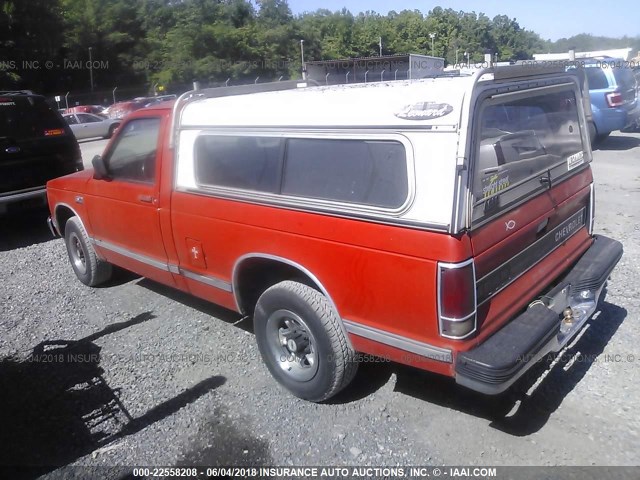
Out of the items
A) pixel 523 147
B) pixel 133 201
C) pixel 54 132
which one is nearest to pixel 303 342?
pixel 523 147

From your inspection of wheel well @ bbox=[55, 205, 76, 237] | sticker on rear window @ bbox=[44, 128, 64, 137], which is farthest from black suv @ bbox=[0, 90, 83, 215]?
wheel well @ bbox=[55, 205, 76, 237]

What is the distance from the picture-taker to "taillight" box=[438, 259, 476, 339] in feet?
8.71

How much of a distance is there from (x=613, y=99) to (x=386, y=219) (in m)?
10.6

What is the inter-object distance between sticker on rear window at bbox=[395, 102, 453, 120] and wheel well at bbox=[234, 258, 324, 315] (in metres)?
1.18

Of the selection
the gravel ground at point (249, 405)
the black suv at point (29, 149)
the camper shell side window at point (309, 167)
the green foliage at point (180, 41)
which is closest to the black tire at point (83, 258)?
the gravel ground at point (249, 405)

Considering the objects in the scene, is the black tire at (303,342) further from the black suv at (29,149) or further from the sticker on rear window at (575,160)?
the black suv at (29,149)

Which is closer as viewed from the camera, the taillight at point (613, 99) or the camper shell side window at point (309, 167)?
the camper shell side window at point (309, 167)

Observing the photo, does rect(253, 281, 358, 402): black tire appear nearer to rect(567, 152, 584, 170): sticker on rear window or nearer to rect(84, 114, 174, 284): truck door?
rect(84, 114, 174, 284): truck door

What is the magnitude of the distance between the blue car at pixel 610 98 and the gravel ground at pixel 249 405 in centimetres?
765

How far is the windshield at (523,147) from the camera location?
293cm

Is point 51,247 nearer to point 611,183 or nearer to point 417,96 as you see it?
point 417,96

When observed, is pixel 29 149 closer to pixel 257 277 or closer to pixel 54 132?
pixel 54 132

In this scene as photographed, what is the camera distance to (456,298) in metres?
2.67

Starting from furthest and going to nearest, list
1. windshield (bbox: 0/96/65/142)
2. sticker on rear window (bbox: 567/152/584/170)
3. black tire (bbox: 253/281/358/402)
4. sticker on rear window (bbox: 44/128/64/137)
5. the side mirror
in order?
sticker on rear window (bbox: 44/128/64/137), windshield (bbox: 0/96/65/142), the side mirror, sticker on rear window (bbox: 567/152/584/170), black tire (bbox: 253/281/358/402)
